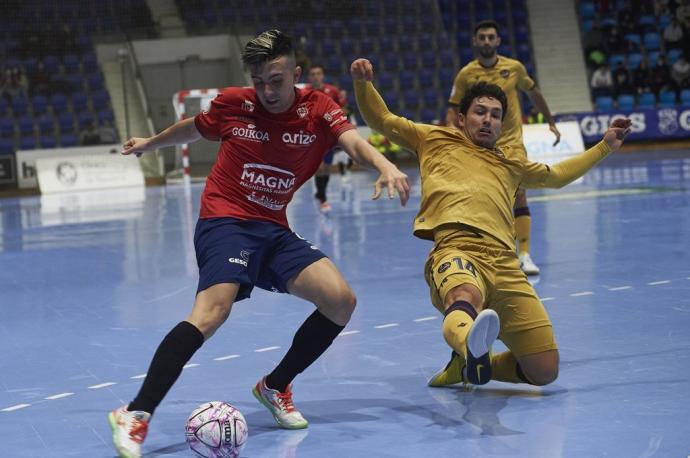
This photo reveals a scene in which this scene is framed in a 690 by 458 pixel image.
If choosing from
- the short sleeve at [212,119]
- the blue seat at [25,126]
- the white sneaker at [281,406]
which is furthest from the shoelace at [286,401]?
the blue seat at [25,126]

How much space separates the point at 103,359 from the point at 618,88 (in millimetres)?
26178

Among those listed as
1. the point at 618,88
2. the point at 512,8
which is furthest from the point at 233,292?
the point at 512,8

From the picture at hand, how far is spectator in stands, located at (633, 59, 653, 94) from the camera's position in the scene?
3005 centimetres

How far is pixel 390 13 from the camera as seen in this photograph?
103 ft

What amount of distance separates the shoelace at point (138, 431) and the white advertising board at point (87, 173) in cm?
2057

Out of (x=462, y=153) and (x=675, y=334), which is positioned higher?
(x=462, y=153)

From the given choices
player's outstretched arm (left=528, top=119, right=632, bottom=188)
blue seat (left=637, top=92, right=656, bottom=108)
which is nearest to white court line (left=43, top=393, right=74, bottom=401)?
player's outstretched arm (left=528, top=119, right=632, bottom=188)

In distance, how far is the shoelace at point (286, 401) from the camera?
16.0ft

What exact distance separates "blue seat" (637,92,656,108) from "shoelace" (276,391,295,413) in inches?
1051

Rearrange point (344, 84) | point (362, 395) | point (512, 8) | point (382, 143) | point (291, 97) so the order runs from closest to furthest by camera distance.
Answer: point (291, 97) < point (362, 395) < point (382, 143) < point (344, 84) < point (512, 8)

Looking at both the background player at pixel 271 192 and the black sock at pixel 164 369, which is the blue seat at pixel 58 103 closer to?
the background player at pixel 271 192

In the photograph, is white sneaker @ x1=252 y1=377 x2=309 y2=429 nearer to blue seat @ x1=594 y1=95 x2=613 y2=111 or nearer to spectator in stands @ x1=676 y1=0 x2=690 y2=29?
blue seat @ x1=594 y1=95 x2=613 y2=111

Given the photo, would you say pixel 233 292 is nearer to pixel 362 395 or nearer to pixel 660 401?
pixel 362 395

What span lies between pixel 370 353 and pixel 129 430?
88.9 inches
